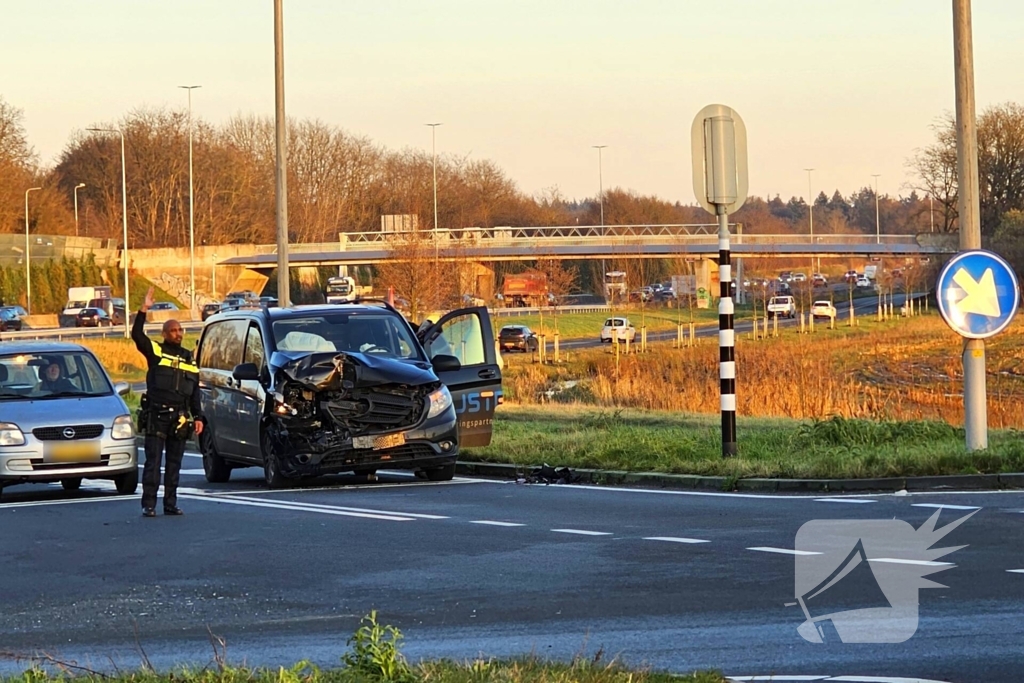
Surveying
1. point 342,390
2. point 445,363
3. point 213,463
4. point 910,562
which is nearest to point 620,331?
point 213,463

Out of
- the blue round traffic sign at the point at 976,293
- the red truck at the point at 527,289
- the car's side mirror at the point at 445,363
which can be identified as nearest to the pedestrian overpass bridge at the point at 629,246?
the red truck at the point at 527,289

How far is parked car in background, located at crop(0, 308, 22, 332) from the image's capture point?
7965 cm

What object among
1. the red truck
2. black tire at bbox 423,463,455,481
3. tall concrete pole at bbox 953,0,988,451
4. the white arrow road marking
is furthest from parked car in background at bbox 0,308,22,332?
tall concrete pole at bbox 953,0,988,451

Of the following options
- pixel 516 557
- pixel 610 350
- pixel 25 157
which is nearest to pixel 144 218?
pixel 25 157

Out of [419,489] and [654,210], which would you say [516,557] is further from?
[654,210]

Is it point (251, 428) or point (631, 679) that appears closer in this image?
point (631, 679)

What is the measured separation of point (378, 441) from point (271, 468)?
1.28m

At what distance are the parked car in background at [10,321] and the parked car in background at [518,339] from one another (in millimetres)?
28870

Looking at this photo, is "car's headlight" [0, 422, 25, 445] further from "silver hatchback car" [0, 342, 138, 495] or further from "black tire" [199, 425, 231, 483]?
"black tire" [199, 425, 231, 483]

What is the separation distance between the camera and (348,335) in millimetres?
17016

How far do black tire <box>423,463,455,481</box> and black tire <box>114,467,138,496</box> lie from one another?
10.3 ft

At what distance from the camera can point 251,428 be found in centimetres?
1672

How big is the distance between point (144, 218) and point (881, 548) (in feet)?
359

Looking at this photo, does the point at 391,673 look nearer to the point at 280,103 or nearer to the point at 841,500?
the point at 841,500
